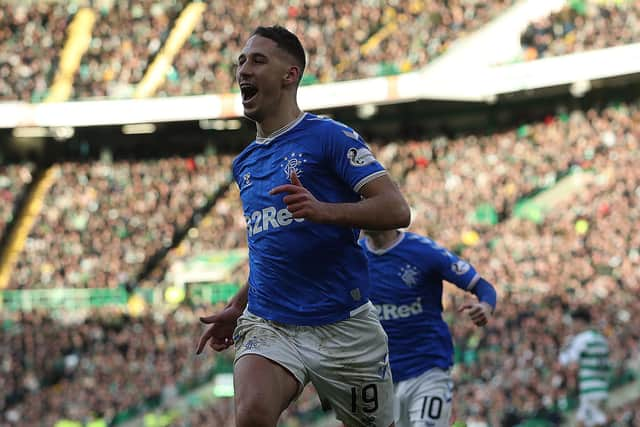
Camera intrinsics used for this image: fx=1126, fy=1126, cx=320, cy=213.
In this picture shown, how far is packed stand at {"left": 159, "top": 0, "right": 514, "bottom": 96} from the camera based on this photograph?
1177 inches

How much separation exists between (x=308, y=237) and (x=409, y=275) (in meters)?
2.79

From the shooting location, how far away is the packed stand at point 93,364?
73.3ft

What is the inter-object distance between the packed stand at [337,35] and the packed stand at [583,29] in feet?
4.69

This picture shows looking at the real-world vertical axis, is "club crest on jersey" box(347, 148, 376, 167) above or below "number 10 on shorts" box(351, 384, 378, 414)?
above

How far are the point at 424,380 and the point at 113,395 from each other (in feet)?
51.0

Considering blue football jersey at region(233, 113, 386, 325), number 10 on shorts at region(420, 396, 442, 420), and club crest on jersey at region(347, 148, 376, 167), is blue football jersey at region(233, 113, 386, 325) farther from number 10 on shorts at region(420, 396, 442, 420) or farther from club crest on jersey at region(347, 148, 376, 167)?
number 10 on shorts at region(420, 396, 442, 420)

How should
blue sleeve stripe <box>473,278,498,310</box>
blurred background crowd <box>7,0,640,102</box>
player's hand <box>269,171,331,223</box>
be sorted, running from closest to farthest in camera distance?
player's hand <box>269,171,331,223</box>, blue sleeve stripe <box>473,278,498,310</box>, blurred background crowd <box>7,0,640,102</box>

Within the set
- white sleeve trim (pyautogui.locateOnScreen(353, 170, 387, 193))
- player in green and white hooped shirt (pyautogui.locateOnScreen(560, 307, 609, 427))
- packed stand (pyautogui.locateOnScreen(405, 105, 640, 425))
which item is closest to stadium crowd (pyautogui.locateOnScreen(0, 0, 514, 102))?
packed stand (pyautogui.locateOnScreen(405, 105, 640, 425))

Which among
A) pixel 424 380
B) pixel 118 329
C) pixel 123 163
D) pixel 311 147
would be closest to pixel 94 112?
pixel 123 163

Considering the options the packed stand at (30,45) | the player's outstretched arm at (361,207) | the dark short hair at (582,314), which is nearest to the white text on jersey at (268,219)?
the player's outstretched arm at (361,207)

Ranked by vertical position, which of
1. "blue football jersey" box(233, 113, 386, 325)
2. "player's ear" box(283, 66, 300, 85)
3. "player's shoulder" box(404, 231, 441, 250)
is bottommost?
"player's shoulder" box(404, 231, 441, 250)

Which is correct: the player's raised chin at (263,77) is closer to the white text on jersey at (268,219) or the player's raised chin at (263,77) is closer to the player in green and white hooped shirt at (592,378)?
the white text on jersey at (268,219)

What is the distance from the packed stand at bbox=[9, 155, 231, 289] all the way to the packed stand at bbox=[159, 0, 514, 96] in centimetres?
255

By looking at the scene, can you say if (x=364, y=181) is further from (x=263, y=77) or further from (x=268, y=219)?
(x=263, y=77)
